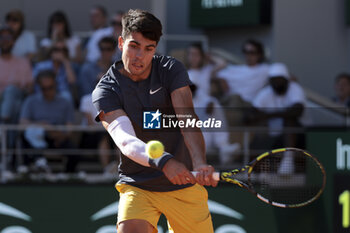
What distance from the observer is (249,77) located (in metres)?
8.59

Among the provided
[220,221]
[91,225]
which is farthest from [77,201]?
[220,221]

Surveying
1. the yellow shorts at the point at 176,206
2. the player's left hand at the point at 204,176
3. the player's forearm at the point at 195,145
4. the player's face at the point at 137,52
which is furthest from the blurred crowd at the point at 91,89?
the player's left hand at the point at 204,176

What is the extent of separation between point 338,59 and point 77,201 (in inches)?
227

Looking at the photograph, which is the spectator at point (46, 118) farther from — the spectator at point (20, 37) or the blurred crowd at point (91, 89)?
the spectator at point (20, 37)

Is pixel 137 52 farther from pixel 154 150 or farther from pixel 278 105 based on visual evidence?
pixel 278 105

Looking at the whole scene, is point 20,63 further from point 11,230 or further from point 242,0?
point 242,0

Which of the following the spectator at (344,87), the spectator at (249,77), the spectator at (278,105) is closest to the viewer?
the spectator at (278,105)

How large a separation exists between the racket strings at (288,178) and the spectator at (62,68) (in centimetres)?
279

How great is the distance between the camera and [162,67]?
4270mm

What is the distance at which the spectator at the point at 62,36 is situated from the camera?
8.84 meters

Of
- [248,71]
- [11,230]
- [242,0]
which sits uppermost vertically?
[242,0]

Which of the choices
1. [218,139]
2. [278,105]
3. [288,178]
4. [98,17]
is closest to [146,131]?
[288,178]

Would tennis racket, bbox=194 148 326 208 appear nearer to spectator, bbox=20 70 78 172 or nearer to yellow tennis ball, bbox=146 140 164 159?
yellow tennis ball, bbox=146 140 164 159

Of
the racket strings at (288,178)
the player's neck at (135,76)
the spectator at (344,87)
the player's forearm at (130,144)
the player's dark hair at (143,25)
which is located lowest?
the racket strings at (288,178)
